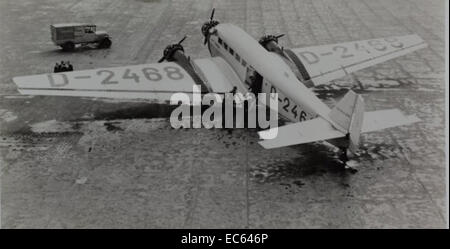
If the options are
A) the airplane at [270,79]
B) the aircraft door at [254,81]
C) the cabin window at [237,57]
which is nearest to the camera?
the airplane at [270,79]

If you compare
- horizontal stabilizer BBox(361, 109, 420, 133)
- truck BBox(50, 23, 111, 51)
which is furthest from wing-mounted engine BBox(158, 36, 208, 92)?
truck BBox(50, 23, 111, 51)

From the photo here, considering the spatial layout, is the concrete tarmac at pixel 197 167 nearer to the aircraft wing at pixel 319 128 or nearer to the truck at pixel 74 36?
the truck at pixel 74 36

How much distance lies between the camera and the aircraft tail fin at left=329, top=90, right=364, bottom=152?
17.3 m

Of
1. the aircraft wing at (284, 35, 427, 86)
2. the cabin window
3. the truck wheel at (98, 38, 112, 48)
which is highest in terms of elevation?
the cabin window

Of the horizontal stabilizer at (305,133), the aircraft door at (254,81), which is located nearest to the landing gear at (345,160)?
the horizontal stabilizer at (305,133)

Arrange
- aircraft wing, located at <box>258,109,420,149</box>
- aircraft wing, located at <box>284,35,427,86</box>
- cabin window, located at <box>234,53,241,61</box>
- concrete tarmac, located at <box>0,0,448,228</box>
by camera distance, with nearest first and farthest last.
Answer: concrete tarmac, located at <box>0,0,448,228</box>, aircraft wing, located at <box>258,109,420,149</box>, cabin window, located at <box>234,53,241,61</box>, aircraft wing, located at <box>284,35,427,86</box>

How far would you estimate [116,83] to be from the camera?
22.0 meters

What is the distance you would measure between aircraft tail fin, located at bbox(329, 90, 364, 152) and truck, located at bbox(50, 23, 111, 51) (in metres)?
19.9

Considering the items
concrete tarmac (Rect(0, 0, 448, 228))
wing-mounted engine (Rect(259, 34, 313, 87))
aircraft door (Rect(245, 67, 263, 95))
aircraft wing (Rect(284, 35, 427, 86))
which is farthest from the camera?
aircraft wing (Rect(284, 35, 427, 86))

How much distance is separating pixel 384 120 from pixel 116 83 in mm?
10891

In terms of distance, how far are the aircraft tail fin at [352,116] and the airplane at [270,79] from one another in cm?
3

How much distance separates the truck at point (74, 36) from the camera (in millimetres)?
32344

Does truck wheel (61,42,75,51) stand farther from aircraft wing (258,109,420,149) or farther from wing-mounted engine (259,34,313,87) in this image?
aircraft wing (258,109,420,149)
